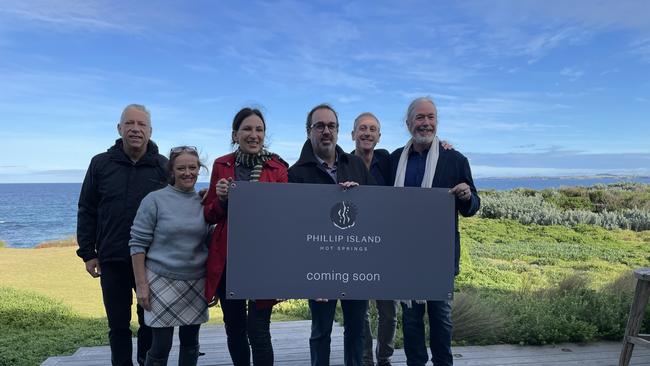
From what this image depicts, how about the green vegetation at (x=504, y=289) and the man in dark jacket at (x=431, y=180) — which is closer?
the man in dark jacket at (x=431, y=180)

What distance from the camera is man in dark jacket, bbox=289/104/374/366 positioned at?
303 cm

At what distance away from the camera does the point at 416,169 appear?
11.1 ft

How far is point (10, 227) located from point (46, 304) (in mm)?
52909

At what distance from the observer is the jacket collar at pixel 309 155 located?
307cm

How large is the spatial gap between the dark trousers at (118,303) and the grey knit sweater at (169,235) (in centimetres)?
41

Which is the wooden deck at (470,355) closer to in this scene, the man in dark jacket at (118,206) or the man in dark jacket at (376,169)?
the man in dark jacket at (376,169)

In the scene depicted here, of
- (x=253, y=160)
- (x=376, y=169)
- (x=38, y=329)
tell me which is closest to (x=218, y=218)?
(x=253, y=160)

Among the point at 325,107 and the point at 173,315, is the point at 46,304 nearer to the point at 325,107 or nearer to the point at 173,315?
the point at 173,315

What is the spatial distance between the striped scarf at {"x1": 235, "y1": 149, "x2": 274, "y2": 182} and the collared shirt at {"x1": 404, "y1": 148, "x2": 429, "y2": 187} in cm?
94

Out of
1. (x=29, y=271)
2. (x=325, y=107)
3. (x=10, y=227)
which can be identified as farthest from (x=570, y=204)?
(x=10, y=227)

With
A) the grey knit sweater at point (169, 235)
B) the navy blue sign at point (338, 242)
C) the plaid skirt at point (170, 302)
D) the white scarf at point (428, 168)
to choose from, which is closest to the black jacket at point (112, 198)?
the grey knit sweater at point (169, 235)

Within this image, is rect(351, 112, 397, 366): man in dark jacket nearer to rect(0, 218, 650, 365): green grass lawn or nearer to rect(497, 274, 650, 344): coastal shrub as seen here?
rect(0, 218, 650, 365): green grass lawn

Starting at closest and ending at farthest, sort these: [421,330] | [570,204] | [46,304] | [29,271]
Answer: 1. [421,330]
2. [46,304]
3. [29,271]
4. [570,204]

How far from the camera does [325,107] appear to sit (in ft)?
10.0
